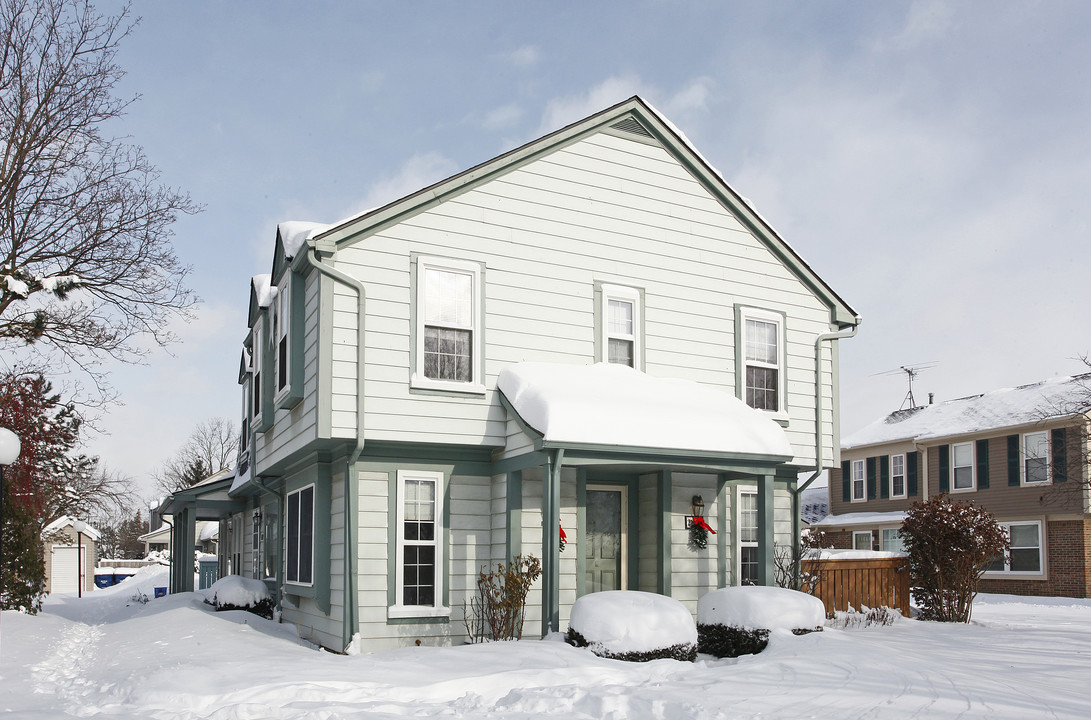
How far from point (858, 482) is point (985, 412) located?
6009mm

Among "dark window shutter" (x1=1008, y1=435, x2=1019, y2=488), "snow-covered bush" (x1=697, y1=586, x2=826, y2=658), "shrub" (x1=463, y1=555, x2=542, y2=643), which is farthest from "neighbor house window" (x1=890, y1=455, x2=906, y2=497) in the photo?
"shrub" (x1=463, y1=555, x2=542, y2=643)

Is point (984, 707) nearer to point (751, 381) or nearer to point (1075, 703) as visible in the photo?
point (1075, 703)

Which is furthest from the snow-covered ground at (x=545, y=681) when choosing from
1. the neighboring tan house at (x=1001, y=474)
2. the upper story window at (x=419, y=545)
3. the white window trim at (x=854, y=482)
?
the white window trim at (x=854, y=482)

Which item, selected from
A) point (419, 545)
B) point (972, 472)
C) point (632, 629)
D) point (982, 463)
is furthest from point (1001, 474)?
point (419, 545)

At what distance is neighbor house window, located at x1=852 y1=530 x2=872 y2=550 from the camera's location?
33584 mm

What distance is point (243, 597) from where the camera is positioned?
54.3 ft

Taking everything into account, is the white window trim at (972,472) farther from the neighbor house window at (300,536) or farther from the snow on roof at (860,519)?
the neighbor house window at (300,536)

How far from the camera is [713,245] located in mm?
15023

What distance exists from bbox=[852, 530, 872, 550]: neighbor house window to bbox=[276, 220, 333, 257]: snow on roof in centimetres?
2644

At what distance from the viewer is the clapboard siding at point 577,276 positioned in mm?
12211

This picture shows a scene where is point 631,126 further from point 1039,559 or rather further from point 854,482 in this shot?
point 854,482

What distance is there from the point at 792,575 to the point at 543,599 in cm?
492

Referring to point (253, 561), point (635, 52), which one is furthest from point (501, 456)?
point (253, 561)

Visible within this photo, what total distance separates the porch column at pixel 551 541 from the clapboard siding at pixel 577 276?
1300mm
